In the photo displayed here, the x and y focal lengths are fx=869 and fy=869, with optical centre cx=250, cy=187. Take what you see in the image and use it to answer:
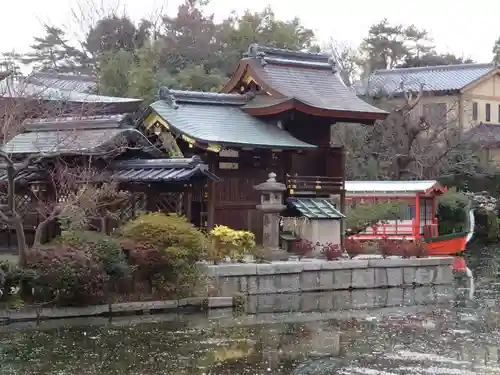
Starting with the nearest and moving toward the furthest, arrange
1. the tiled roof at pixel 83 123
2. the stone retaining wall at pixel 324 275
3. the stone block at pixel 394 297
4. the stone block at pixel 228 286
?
1. the stone block at pixel 228 286
2. the stone retaining wall at pixel 324 275
3. the stone block at pixel 394 297
4. the tiled roof at pixel 83 123

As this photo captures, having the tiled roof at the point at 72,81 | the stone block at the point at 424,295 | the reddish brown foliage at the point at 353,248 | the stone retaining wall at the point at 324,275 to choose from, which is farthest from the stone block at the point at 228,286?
the tiled roof at the point at 72,81

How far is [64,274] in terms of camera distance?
63.4 ft

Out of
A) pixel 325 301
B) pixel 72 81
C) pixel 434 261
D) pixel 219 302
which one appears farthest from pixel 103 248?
pixel 72 81

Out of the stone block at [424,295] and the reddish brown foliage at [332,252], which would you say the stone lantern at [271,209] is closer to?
the reddish brown foliage at [332,252]

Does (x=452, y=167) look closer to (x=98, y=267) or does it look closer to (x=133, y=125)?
(x=133, y=125)

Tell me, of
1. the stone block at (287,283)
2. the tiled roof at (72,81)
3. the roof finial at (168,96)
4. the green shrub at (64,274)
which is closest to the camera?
the green shrub at (64,274)

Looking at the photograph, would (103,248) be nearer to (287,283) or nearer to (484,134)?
(287,283)

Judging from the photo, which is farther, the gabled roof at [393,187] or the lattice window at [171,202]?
the gabled roof at [393,187]

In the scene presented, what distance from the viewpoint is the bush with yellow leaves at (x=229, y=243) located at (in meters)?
24.6

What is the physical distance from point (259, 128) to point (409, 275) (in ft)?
24.2

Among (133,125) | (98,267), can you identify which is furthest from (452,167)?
(98,267)

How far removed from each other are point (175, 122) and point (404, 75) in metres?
38.4

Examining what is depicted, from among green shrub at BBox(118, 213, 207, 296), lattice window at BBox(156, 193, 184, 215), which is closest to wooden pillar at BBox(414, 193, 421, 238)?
lattice window at BBox(156, 193, 184, 215)

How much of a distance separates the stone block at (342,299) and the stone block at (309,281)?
61 cm
